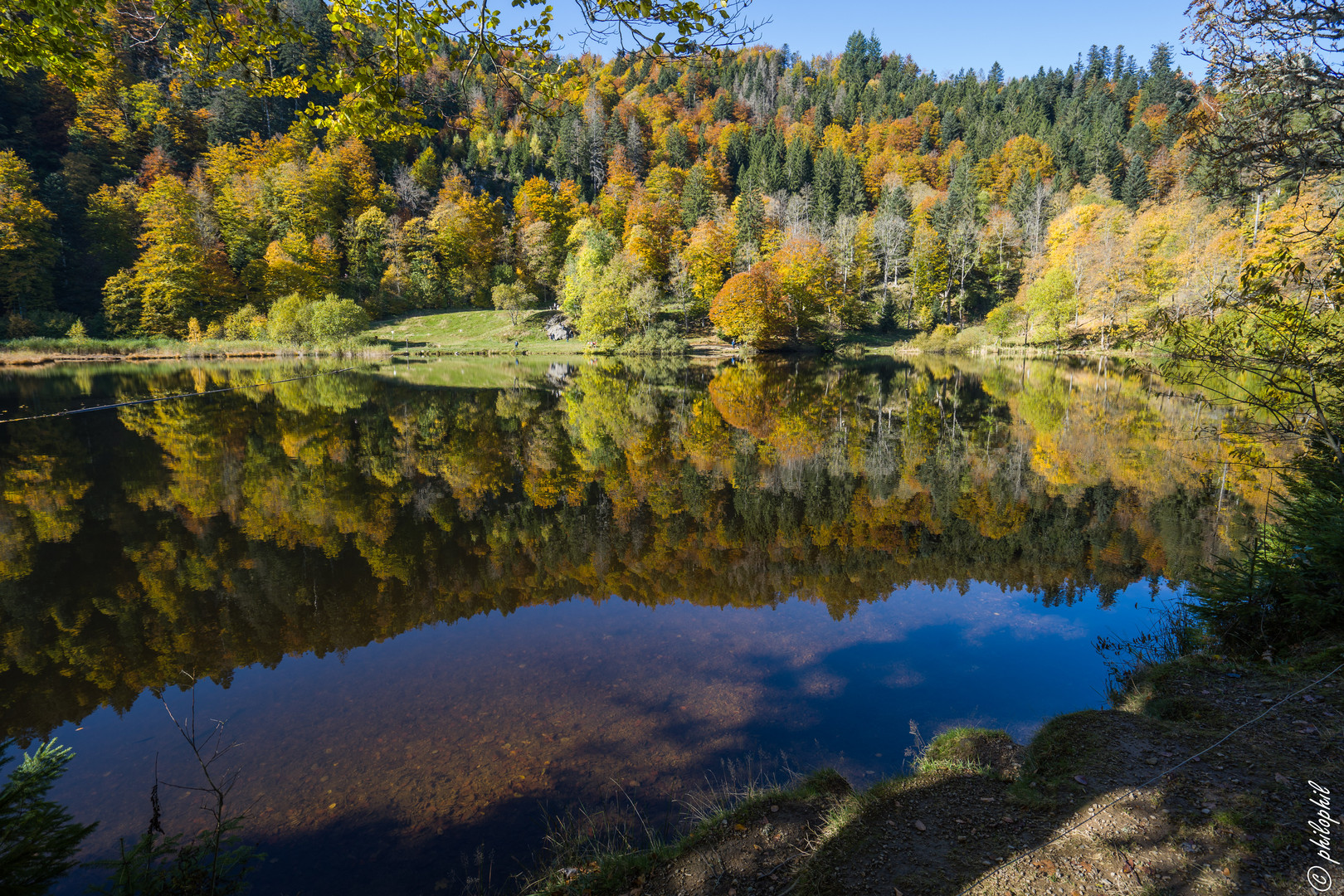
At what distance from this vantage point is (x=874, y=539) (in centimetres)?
1094

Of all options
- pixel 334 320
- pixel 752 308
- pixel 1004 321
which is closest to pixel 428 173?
pixel 334 320

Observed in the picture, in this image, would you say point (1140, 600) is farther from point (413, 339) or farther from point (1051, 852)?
point (413, 339)

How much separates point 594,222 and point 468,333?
2410 centimetres

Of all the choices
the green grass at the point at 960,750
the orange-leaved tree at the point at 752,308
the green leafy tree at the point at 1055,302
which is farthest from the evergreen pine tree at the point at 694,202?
the green grass at the point at 960,750

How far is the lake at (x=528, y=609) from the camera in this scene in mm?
5188

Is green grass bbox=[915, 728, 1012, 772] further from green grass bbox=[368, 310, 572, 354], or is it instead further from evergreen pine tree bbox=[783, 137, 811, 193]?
evergreen pine tree bbox=[783, 137, 811, 193]

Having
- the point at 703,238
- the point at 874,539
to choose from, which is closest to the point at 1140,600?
the point at 874,539

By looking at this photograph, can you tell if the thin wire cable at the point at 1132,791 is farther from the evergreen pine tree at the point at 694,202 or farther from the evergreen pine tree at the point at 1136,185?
the evergreen pine tree at the point at 1136,185

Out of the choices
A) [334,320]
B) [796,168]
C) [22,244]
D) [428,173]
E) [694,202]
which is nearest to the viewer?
[334,320]

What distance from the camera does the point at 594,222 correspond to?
7700cm

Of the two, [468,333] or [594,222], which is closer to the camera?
[468,333]

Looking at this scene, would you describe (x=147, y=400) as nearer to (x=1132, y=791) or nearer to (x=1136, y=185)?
(x=1132, y=791)

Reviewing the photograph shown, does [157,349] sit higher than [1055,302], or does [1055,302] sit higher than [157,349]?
[1055,302]

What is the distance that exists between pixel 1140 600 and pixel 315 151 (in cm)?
9572
